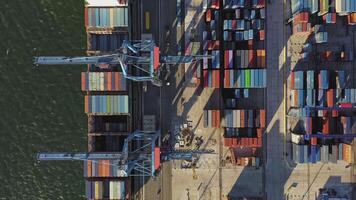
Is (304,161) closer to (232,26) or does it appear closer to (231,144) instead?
(231,144)

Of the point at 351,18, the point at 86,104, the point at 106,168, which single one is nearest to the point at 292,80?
the point at 351,18

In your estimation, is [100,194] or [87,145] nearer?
[100,194]

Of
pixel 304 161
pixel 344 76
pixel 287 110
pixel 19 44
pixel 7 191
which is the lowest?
pixel 7 191

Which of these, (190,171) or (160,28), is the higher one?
(160,28)

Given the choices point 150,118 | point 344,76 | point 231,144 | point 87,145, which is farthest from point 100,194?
point 344,76

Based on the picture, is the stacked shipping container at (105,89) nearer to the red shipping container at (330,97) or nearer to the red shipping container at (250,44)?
the red shipping container at (250,44)

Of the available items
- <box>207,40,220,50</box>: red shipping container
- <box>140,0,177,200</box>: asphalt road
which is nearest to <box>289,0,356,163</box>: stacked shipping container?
<box>207,40,220,50</box>: red shipping container

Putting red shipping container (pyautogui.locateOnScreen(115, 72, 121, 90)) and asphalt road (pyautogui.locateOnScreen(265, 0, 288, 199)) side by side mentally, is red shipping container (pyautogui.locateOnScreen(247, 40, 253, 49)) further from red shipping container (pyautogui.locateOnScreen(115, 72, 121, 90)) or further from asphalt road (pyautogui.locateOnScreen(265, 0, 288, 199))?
red shipping container (pyautogui.locateOnScreen(115, 72, 121, 90))
